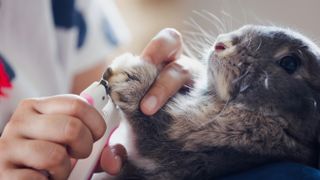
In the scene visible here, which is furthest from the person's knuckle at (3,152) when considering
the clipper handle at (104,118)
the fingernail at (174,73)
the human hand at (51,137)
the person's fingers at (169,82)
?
the fingernail at (174,73)

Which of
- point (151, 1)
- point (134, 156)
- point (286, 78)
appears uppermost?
point (286, 78)

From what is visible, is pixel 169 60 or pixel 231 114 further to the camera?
pixel 169 60

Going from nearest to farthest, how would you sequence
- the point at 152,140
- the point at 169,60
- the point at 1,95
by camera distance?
1. the point at 152,140
2. the point at 169,60
3. the point at 1,95

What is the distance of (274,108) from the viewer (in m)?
0.88

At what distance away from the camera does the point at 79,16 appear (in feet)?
4.72

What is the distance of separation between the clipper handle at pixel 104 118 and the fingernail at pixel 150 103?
0.18 feet

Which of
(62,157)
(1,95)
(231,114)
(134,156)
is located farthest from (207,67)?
(1,95)

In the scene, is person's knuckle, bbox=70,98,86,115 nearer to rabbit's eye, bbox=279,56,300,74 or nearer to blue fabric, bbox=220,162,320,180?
blue fabric, bbox=220,162,320,180

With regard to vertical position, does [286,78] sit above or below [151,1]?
above

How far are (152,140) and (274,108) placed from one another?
0.21 metres

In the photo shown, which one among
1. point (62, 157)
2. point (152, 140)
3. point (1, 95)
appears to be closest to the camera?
point (62, 157)

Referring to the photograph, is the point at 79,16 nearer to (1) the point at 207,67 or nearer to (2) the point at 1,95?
(2) the point at 1,95

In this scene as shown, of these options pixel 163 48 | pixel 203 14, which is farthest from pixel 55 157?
pixel 203 14

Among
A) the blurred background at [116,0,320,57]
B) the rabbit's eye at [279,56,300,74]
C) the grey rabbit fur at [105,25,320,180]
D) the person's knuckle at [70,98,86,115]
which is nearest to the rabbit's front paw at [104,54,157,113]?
the grey rabbit fur at [105,25,320,180]
